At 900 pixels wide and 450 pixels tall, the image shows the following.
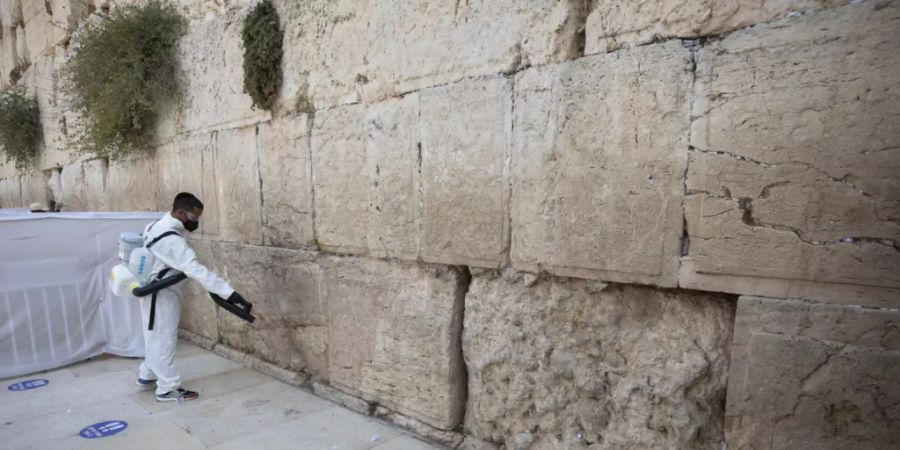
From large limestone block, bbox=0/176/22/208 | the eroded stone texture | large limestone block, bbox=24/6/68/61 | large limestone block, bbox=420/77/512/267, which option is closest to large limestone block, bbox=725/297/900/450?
large limestone block, bbox=420/77/512/267

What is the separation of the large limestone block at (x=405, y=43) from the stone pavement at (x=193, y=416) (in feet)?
6.77

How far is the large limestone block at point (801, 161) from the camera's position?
1.48 m

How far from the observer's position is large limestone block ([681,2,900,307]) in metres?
1.48

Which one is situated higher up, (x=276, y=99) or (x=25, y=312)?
(x=276, y=99)

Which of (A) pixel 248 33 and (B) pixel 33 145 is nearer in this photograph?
(A) pixel 248 33

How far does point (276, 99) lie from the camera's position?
356 centimetres

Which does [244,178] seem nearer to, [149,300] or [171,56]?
[149,300]

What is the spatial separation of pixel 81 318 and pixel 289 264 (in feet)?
7.66

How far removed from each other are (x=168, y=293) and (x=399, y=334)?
1.92 meters

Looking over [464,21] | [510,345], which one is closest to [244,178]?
[464,21]

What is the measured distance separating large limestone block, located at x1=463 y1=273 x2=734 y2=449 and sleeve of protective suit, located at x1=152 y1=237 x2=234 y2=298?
175 cm

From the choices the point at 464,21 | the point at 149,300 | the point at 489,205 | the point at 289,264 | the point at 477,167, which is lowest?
the point at 149,300

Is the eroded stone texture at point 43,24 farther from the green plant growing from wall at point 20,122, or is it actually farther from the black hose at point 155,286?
the black hose at point 155,286

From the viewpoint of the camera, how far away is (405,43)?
2.73 metres
